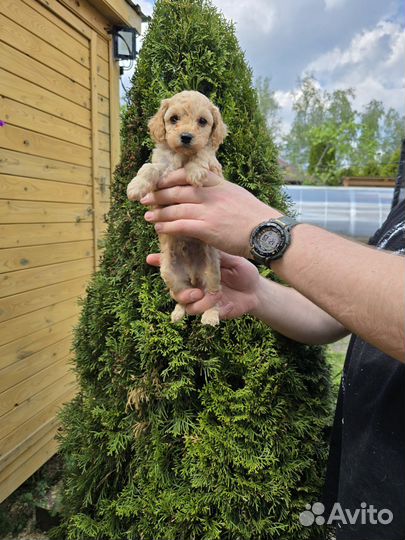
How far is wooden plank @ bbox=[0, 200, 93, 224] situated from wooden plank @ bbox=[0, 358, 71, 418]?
53.0 inches

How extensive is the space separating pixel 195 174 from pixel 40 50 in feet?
9.76

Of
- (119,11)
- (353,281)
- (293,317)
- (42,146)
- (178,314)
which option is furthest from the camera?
(119,11)

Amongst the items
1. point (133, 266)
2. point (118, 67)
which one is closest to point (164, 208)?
point (133, 266)

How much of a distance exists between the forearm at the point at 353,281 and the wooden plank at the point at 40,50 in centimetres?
298

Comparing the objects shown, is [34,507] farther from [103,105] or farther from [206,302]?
[103,105]

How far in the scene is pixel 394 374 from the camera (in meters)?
1.43

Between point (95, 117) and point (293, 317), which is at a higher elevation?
point (95, 117)

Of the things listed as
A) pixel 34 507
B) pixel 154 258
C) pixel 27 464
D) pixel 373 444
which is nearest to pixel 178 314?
pixel 154 258

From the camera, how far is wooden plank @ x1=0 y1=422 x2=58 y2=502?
3.40m

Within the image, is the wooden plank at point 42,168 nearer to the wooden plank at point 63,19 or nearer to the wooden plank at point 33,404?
the wooden plank at point 63,19

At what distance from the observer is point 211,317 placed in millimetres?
1586

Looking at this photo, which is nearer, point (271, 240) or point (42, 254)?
point (271, 240)

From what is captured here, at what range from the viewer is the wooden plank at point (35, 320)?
129 inches

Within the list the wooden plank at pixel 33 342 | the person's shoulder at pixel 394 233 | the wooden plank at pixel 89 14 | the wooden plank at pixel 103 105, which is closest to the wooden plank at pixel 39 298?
the wooden plank at pixel 33 342
